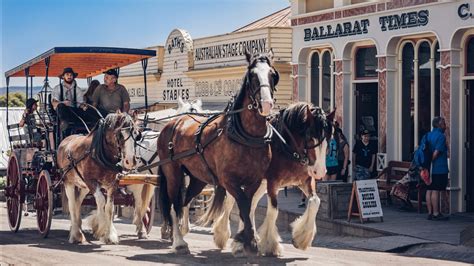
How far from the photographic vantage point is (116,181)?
13.8 m

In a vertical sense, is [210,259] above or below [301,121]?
below

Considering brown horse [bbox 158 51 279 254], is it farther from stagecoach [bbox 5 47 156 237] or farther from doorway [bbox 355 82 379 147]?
doorway [bbox 355 82 379 147]

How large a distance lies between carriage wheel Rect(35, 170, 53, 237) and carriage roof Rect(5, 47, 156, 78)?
6.27 ft

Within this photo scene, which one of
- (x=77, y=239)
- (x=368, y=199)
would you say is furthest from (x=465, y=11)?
(x=77, y=239)

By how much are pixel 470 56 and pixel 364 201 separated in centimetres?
337

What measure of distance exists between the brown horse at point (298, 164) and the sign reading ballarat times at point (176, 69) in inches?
711

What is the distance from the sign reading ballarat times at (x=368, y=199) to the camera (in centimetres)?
1606

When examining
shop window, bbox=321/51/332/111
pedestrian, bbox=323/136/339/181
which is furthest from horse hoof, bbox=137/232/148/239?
shop window, bbox=321/51/332/111

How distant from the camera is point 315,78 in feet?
73.0

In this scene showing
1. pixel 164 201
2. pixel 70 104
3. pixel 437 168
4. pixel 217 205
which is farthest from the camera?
pixel 437 168

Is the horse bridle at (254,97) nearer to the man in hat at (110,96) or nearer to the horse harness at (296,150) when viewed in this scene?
the horse harness at (296,150)

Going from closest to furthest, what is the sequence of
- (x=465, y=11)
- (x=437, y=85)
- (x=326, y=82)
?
1. (x=465, y=11)
2. (x=437, y=85)
3. (x=326, y=82)

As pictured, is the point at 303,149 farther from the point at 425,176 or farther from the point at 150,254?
the point at 425,176

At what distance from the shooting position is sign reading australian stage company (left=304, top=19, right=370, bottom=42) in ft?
65.1
